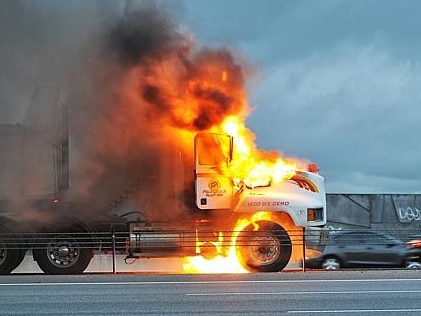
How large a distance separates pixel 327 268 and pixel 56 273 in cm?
651

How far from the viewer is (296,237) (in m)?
14.3

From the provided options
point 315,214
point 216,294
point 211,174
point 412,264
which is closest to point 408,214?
point 412,264

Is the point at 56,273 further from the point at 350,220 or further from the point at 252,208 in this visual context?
the point at 350,220

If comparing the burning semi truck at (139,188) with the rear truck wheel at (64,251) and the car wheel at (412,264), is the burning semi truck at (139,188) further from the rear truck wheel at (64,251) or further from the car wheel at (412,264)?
the car wheel at (412,264)

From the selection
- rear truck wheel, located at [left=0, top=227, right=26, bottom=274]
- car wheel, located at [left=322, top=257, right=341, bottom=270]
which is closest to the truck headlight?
car wheel, located at [left=322, top=257, right=341, bottom=270]

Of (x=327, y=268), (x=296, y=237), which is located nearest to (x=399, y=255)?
(x=327, y=268)

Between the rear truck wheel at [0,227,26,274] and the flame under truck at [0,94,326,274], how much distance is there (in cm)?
2

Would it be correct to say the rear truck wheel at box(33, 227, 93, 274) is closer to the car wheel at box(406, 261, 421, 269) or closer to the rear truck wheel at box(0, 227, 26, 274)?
the rear truck wheel at box(0, 227, 26, 274)

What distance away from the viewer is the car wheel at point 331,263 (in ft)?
55.6

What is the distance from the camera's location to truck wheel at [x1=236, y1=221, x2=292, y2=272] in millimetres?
14102

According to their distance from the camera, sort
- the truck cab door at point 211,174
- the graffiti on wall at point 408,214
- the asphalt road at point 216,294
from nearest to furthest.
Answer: the asphalt road at point 216,294, the truck cab door at point 211,174, the graffiti on wall at point 408,214

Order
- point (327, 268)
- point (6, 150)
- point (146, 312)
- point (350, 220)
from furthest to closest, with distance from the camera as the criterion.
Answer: point (350, 220), point (327, 268), point (6, 150), point (146, 312)

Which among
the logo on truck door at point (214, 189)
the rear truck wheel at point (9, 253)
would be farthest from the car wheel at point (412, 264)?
the rear truck wheel at point (9, 253)

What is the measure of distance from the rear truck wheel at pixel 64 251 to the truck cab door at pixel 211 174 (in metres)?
2.51
